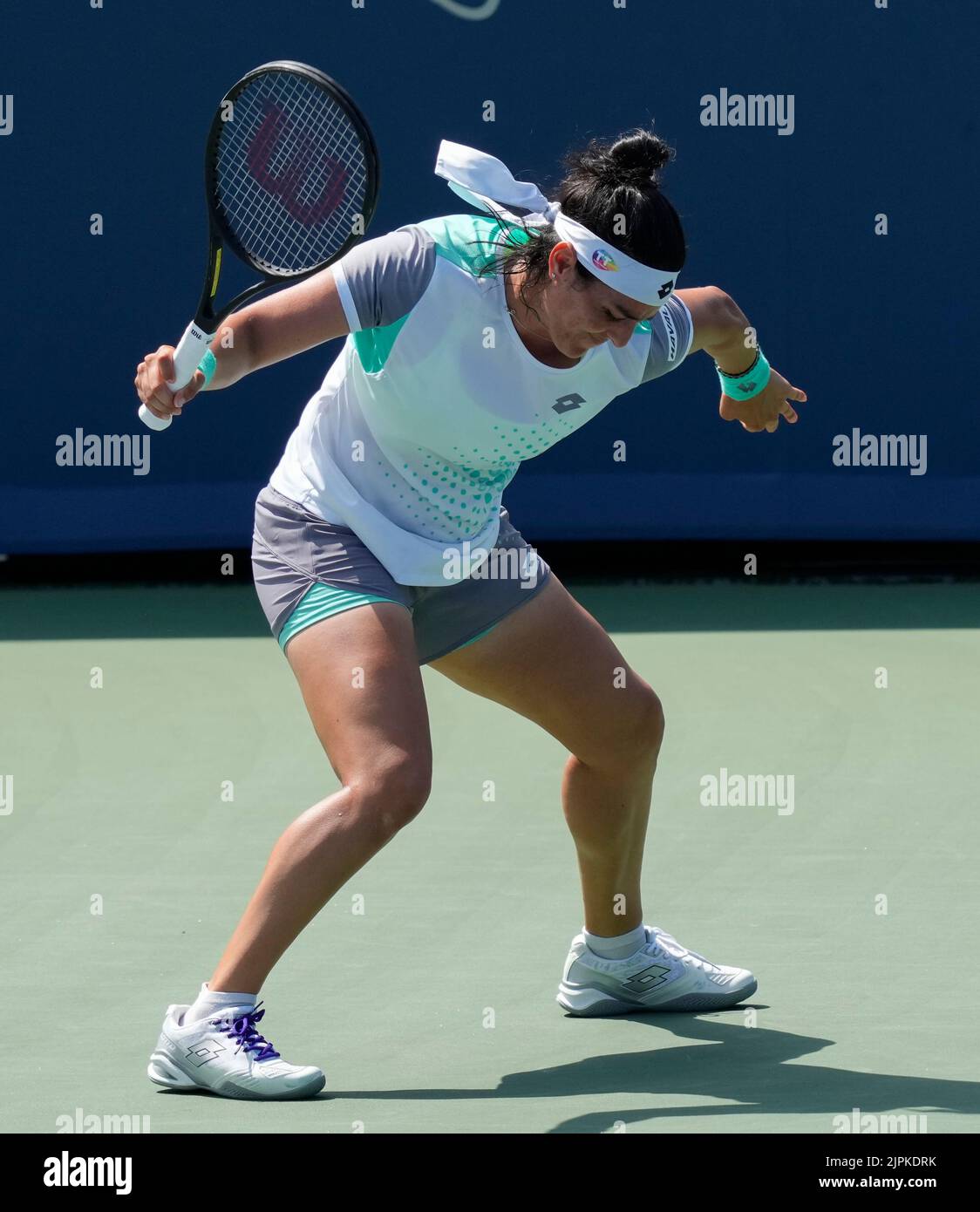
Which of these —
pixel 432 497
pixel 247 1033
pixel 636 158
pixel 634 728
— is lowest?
pixel 247 1033

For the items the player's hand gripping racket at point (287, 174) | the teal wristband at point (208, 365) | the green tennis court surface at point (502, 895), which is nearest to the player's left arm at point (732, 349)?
the player's hand gripping racket at point (287, 174)

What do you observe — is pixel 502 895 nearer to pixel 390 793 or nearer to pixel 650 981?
pixel 650 981

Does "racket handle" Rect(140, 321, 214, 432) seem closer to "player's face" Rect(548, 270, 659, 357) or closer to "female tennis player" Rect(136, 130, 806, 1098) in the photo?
"female tennis player" Rect(136, 130, 806, 1098)

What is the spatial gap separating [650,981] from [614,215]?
1.53 m

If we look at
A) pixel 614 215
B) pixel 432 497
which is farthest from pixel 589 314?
pixel 432 497

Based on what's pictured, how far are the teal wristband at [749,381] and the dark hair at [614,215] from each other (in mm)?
618

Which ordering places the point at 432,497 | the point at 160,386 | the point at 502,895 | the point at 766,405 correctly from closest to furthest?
1. the point at 160,386
2. the point at 432,497
3. the point at 766,405
4. the point at 502,895

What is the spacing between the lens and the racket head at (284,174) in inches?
152

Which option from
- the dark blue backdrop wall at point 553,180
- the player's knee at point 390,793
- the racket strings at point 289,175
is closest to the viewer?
the player's knee at point 390,793

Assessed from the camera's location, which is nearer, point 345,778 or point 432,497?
point 345,778

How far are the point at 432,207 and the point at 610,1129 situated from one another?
251 inches

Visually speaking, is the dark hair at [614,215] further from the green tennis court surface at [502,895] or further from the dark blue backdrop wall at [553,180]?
the dark blue backdrop wall at [553,180]

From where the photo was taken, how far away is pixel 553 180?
9.32 meters

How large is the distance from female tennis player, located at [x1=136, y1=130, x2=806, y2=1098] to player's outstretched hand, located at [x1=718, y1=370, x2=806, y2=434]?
7.4 inches
